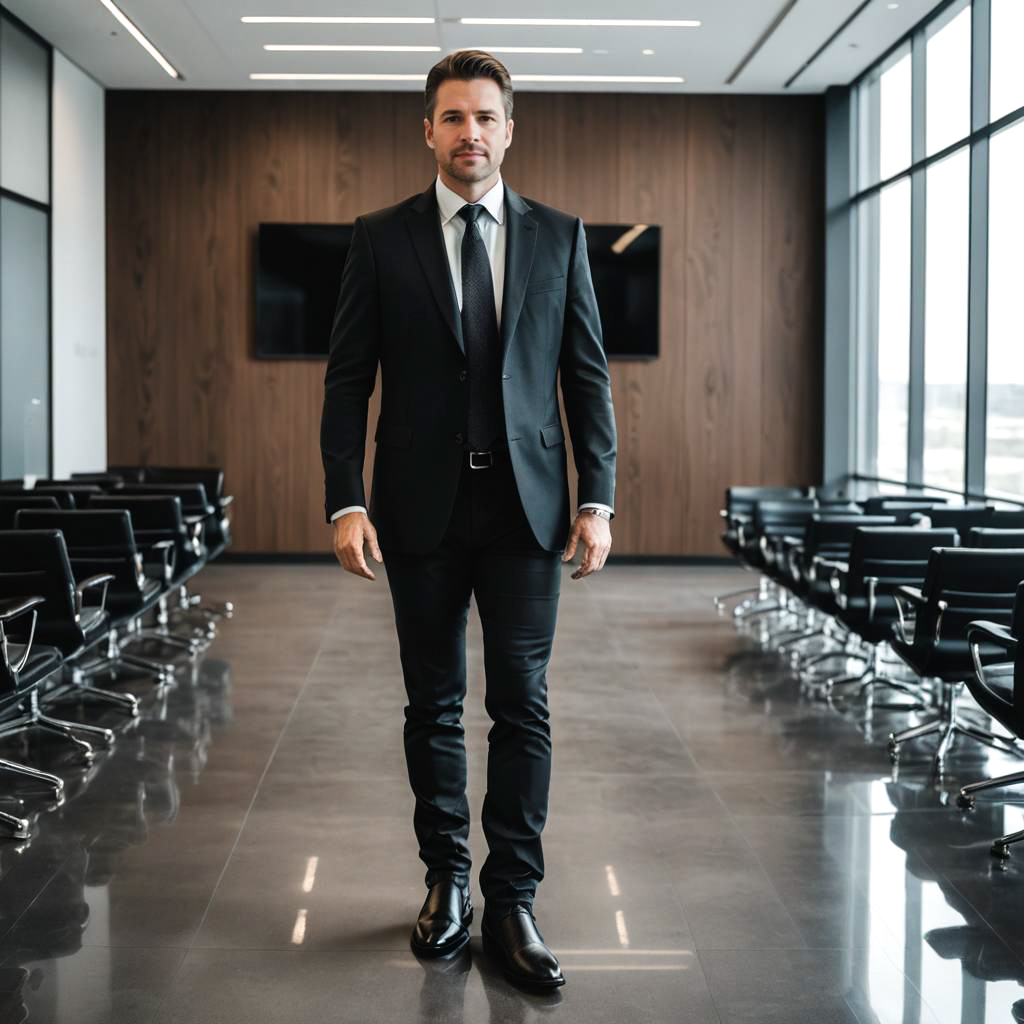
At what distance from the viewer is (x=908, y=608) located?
538 cm

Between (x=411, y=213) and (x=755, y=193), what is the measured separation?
8997mm

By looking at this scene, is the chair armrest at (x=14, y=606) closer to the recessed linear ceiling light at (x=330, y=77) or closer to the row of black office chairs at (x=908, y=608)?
the row of black office chairs at (x=908, y=608)

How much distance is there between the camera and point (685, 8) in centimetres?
870

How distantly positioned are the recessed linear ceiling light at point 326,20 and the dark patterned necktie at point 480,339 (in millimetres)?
6853

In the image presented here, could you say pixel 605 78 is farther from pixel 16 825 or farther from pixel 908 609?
pixel 16 825

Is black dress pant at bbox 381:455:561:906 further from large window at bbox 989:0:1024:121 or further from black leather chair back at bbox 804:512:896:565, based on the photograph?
large window at bbox 989:0:1024:121

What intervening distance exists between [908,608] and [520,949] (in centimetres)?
318

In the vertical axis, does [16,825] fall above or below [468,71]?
below

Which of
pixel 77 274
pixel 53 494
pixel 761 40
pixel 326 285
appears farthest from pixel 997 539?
pixel 77 274

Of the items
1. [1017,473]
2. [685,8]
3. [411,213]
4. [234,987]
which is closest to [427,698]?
[234,987]

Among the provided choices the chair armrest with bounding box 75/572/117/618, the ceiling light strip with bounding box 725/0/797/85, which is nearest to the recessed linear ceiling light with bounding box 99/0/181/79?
the ceiling light strip with bounding box 725/0/797/85

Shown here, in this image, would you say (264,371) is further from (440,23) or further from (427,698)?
(427,698)

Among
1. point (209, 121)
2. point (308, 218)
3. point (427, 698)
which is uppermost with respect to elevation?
point (209, 121)

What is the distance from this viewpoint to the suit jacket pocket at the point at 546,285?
2.69m
